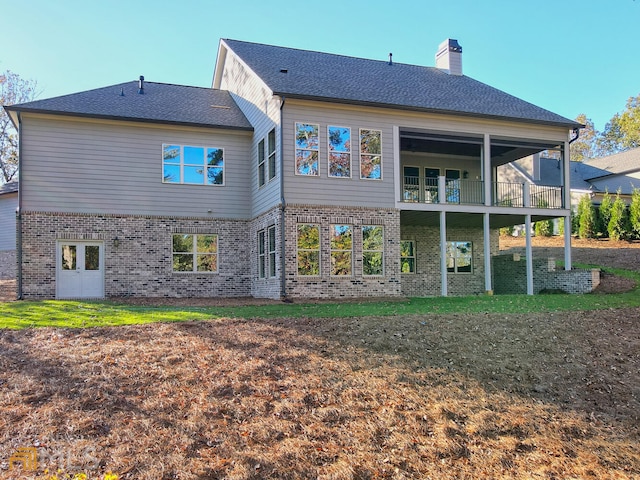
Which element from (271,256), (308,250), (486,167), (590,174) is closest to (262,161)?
(271,256)

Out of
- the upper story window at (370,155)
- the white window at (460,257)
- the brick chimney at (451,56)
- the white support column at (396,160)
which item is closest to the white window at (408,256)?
the white window at (460,257)

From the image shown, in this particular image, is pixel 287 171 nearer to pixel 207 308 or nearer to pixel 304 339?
pixel 207 308

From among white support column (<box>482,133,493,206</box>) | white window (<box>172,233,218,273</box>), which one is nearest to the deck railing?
white support column (<box>482,133,493,206</box>)

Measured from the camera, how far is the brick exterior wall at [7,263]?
22.9m

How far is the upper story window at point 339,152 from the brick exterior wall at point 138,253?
3.74 m

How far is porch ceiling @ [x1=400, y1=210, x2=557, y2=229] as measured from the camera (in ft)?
58.9

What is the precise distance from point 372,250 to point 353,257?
64cm

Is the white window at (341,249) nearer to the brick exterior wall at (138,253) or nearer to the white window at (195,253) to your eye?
the brick exterior wall at (138,253)

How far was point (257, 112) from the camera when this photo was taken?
56.7 feet

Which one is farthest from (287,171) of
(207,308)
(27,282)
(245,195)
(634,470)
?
(634,470)

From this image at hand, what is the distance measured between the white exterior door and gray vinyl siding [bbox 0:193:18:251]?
9.74 m

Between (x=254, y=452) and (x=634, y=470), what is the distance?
3.89 metres

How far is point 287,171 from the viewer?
15.0 metres

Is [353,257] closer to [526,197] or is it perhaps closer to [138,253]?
[138,253]
